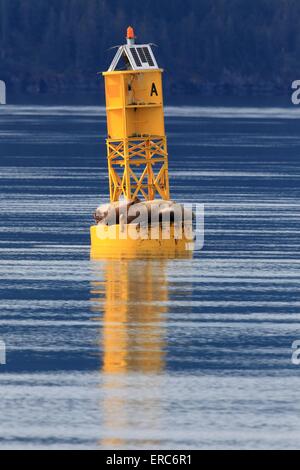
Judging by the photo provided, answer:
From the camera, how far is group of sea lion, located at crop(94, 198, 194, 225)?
Answer: 47.4 metres

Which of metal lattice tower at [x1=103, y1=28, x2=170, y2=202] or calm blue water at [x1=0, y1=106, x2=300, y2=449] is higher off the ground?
metal lattice tower at [x1=103, y1=28, x2=170, y2=202]

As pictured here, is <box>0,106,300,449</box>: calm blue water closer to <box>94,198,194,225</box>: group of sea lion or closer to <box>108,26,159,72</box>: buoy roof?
<box>94,198,194,225</box>: group of sea lion

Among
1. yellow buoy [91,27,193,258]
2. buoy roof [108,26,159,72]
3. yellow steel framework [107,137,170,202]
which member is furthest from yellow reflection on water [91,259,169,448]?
buoy roof [108,26,159,72]

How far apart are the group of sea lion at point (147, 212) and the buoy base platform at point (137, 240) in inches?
8.2

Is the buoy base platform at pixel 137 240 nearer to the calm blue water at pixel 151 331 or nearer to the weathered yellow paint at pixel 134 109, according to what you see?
the calm blue water at pixel 151 331

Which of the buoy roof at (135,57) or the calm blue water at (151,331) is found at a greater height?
the buoy roof at (135,57)

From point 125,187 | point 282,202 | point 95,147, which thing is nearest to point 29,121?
point 95,147

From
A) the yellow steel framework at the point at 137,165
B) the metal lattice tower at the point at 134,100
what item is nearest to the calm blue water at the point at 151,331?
the yellow steel framework at the point at 137,165

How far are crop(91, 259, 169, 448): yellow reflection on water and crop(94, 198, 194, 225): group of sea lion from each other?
2.29 m

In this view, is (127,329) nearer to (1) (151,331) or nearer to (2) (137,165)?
(1) (151,331)

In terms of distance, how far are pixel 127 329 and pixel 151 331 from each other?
50 centimetres

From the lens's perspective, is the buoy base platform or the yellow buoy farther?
the yellow buoy

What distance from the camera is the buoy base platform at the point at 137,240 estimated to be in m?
47.2
